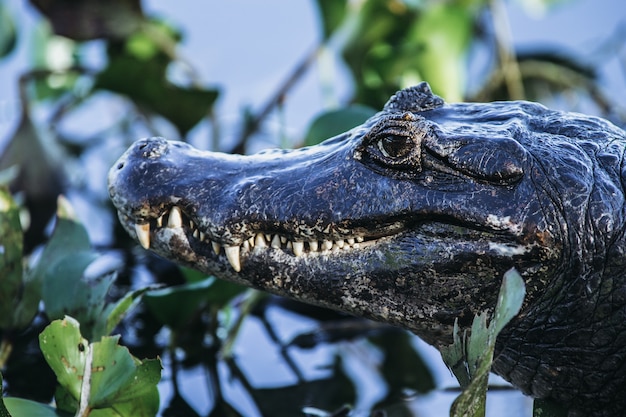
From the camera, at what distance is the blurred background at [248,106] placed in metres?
2.46

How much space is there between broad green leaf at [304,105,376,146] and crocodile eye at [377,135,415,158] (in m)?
0.71

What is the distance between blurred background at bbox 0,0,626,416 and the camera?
2.46m

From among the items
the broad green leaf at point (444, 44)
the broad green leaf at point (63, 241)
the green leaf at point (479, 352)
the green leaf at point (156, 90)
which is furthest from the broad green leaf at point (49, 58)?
the green leaf at point (479, 352)

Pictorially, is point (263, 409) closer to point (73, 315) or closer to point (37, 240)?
point (73, 315)

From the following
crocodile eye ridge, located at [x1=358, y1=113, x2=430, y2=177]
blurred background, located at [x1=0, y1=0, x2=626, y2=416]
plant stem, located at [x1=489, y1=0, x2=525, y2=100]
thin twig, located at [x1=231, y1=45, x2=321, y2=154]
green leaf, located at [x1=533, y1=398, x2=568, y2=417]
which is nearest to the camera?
crocodile eye ridge, located at [x1=358, y1=113, x2=430, y2=177]

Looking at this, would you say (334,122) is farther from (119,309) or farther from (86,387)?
(86,387)

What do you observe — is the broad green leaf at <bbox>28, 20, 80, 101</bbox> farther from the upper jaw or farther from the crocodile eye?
the crocodile eye

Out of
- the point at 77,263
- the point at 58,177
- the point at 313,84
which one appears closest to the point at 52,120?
Result: the point at 58,177

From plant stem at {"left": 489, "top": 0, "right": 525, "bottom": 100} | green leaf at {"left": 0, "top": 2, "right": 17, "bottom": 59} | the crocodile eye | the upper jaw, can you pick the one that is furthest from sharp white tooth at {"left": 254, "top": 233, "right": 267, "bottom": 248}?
plant stem at {"left": 489, "top": 0, "right": 525, "bottom": 100}

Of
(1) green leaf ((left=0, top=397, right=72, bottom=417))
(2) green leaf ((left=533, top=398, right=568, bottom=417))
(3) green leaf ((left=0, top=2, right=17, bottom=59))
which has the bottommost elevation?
(1) green leaf ((left=0, top=397, right=72, bottom=417))

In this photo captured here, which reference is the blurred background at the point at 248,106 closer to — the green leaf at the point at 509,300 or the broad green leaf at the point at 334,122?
the broad green leaf at the point at 334,122

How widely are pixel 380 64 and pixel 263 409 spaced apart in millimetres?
1429

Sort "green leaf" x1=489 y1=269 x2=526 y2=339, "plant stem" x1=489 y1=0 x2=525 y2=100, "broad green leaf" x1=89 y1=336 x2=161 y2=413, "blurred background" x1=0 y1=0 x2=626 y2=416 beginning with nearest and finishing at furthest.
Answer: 1. "green leaf" x1=489 y1=269 x2=526 y2=339
2. "broad green leaf" x1=89 y1=336 x2=161 y2=413
3. "blurred background" x1=0 y1=0 x2=626 y2=416
4. "plant stem" x1=489 y1=0 x2=525 y2=100

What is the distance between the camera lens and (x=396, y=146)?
1.79 m
